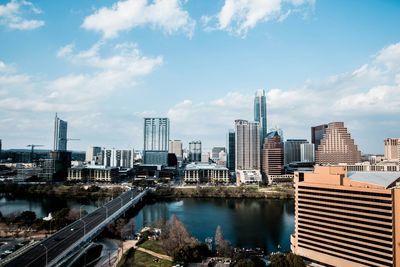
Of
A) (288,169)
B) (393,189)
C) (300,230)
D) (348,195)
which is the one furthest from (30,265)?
(288,169)

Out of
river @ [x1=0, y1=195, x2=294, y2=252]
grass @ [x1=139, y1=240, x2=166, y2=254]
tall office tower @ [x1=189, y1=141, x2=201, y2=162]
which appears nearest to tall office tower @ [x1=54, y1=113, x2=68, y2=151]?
tall office tower @ [x1=189, y1=141, x2=201, y2=162]

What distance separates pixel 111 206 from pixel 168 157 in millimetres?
80100

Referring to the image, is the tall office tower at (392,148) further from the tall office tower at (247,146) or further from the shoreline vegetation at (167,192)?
the shoreline vegetation at (167,192)

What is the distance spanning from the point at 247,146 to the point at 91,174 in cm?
4501

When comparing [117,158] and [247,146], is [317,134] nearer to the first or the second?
[247,146]

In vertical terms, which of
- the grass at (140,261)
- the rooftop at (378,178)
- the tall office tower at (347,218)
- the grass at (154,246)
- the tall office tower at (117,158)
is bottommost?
the grass at (140,261)

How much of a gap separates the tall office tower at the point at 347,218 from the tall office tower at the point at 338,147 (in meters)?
68.2

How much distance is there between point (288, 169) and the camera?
95.1 m

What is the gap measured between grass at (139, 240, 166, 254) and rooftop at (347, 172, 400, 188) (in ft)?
51.3

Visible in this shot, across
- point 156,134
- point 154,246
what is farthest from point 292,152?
point 154,246

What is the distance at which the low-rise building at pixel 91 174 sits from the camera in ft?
278

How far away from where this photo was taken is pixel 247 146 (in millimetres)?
103188

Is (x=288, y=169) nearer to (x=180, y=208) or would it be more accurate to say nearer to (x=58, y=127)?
(x=180, y=208)

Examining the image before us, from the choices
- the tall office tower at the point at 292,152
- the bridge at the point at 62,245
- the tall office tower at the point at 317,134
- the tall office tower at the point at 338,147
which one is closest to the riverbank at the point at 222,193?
the bridge at the point at 62,245
